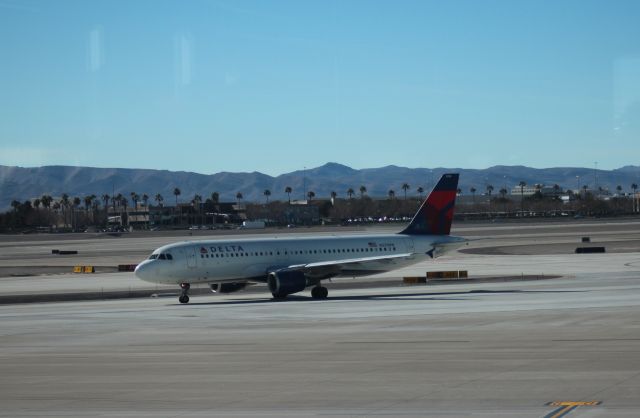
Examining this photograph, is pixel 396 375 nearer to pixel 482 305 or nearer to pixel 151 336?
pixel 151 336

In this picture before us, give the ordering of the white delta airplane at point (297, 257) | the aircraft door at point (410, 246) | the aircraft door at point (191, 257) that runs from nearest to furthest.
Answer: the aircraft door at point (191, 257)
the white delta airplane at point (297, 257)
the aircraft door at point (410, 246)

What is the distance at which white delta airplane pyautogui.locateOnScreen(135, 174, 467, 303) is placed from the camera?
52406 mm

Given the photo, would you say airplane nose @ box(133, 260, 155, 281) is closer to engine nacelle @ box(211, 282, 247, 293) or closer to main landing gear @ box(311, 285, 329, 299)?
engine nacelle @ box(211, 282, 247, 293)

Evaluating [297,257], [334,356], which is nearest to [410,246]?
[297,257]

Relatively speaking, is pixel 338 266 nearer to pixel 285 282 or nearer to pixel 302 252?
pixel 302 252

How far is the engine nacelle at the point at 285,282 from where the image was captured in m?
52.4

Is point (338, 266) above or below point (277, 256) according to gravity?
below

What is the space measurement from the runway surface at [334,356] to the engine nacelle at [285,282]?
4.28 ft

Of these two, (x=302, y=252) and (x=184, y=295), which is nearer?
(x=184, y=295)

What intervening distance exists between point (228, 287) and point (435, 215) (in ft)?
43.3

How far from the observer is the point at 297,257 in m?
55.5

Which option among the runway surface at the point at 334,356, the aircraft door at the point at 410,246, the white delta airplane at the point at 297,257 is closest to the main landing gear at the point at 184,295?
the white delta airplane at the point at 297,257

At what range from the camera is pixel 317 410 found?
1947cm

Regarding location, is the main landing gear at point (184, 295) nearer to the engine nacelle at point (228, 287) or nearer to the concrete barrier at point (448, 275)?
the engine nacelle at point (228, 287)
